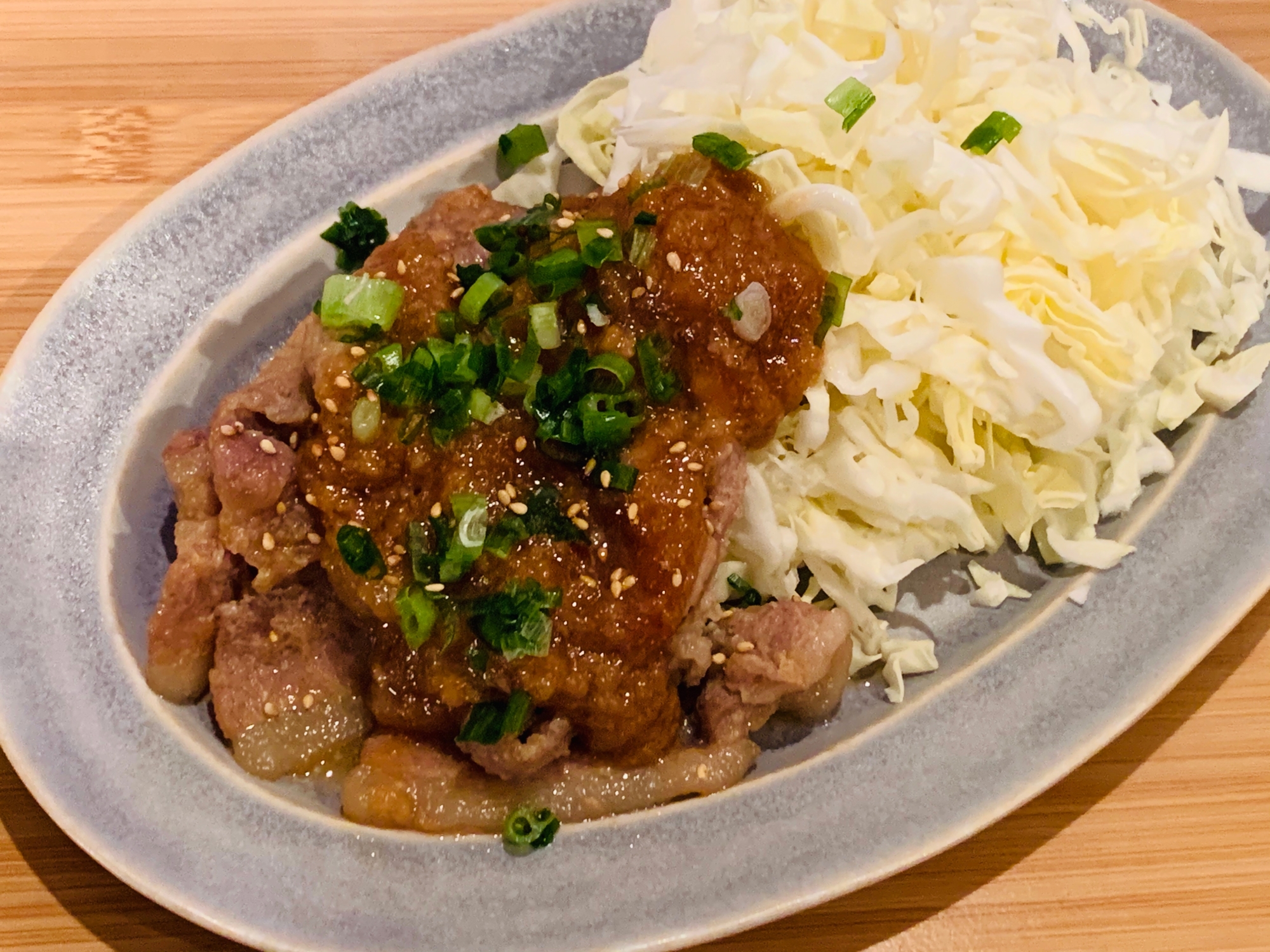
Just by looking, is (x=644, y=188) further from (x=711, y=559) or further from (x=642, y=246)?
(x=711, y=559)

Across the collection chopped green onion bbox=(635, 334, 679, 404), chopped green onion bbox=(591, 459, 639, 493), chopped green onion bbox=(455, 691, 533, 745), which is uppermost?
chopped green onion bbox=(635, 334, 679, 404)

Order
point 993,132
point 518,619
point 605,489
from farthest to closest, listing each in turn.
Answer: point 993,132 → point 605,489 → point 518,619

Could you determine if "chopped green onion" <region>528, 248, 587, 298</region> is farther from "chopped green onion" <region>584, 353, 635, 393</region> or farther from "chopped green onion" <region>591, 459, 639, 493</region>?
"chopped green onion" <region>591, 459, 639, 493</region>

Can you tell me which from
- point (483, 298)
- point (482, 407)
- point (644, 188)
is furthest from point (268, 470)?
point (644, 188)

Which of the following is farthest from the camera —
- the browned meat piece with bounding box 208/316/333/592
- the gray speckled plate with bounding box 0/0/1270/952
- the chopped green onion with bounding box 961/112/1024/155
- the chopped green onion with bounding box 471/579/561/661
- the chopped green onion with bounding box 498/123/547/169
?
the chopped green onion with bounding box 498/123/547/169

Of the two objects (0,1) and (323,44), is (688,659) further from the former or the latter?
(0,1)

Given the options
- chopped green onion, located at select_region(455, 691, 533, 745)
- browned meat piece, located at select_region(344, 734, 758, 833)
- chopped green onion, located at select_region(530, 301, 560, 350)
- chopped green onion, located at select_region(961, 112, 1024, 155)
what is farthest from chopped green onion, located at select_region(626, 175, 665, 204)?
browned meat piece, located at select_region(344, 734, 758, 833)
